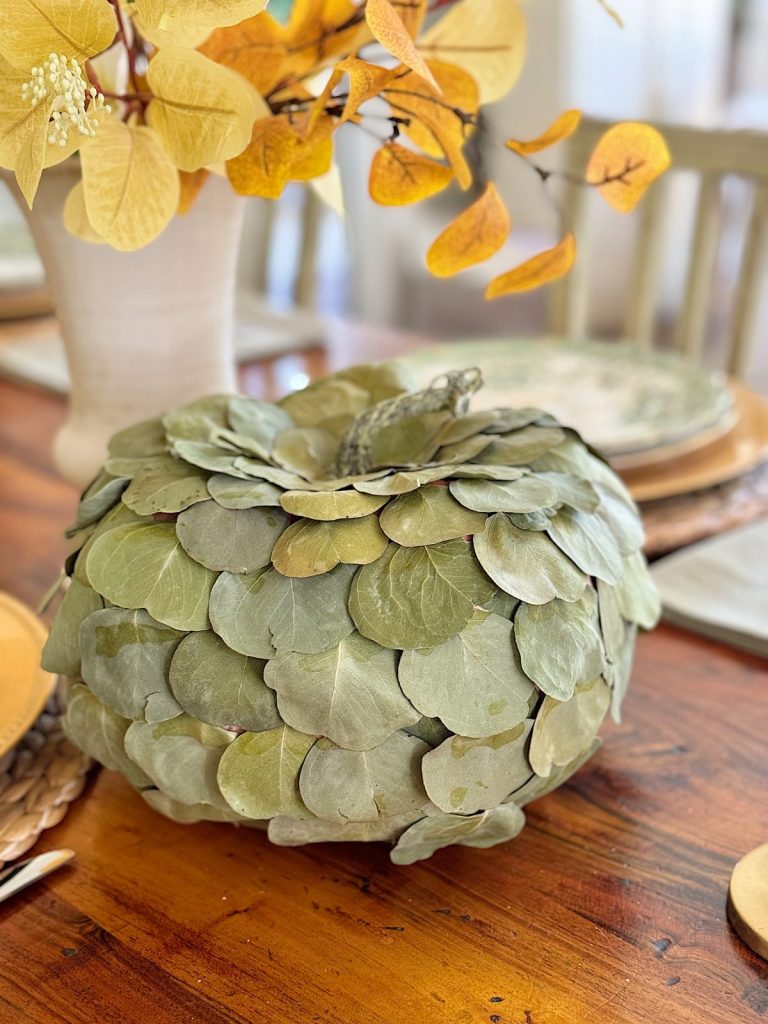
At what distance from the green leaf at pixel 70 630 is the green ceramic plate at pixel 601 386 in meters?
0.48

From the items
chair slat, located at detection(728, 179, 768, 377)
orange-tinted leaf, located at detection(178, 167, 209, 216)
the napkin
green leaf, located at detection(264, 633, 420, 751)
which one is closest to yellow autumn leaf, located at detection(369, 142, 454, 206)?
orange-tinted leaf, located at detection(178, 167, 209, 216)

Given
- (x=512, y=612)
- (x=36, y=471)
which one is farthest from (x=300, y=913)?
(x=36, y=471)

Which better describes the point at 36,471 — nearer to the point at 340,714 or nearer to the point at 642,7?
the point at 340,714

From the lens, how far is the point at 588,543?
497 millimetres

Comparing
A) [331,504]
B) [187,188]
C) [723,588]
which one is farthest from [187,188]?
[723,588]

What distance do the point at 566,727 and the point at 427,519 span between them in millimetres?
114

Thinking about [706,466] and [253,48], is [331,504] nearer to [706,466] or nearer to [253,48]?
[253,48]

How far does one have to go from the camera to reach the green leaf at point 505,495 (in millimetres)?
472

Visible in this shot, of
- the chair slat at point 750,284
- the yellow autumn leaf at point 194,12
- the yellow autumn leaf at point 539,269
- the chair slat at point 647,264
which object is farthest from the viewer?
the chair slat at point 647,264

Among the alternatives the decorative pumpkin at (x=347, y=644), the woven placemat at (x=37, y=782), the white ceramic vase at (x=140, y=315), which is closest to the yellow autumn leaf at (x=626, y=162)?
the decorative pumpkin at (x=347, y=644)

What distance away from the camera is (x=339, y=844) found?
528 mm

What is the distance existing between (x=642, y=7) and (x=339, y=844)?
3616 mm

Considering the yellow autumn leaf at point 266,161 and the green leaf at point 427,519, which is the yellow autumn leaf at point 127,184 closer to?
the yellow autumn leaf at point 266,161

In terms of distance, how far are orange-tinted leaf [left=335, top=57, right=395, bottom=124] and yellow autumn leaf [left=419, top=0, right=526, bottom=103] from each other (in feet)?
0.48
